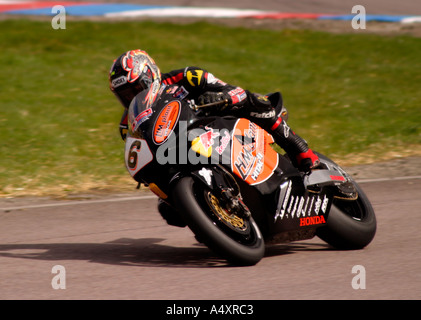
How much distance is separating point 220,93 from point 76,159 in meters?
5.04

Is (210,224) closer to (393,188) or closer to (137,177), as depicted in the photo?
(137,177)

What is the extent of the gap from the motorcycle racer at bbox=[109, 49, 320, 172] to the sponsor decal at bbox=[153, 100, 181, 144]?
17 centimetres

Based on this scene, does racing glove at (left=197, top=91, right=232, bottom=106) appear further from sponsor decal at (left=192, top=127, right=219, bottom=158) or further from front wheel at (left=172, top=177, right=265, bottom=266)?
front wheel at (left=172, top=177, right=265, bottom=266)

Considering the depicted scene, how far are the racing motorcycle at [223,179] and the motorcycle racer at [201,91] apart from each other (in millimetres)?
90

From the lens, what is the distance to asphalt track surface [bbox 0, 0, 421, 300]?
4.64 meters

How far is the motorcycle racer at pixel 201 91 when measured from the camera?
532 cm

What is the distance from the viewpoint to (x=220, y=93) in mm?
5242

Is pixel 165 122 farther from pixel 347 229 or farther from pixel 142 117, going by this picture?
pixel 347 229

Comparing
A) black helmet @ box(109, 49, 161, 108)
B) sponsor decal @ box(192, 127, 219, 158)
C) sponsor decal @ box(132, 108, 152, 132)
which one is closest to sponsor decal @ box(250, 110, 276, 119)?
sponsor decal @ box(192, 127, 219, 158)

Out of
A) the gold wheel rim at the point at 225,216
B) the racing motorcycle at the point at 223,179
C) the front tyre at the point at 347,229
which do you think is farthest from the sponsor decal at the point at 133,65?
the front tyre at the point at 347,229

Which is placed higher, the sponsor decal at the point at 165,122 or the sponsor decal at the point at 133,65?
the sponsor decal at the point at 133,65

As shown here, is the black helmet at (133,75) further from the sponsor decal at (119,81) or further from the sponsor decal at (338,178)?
the sponsor decal at (338,178)

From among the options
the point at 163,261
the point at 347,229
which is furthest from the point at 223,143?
the point at 347,229

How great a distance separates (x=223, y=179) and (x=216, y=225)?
1.11 ft
